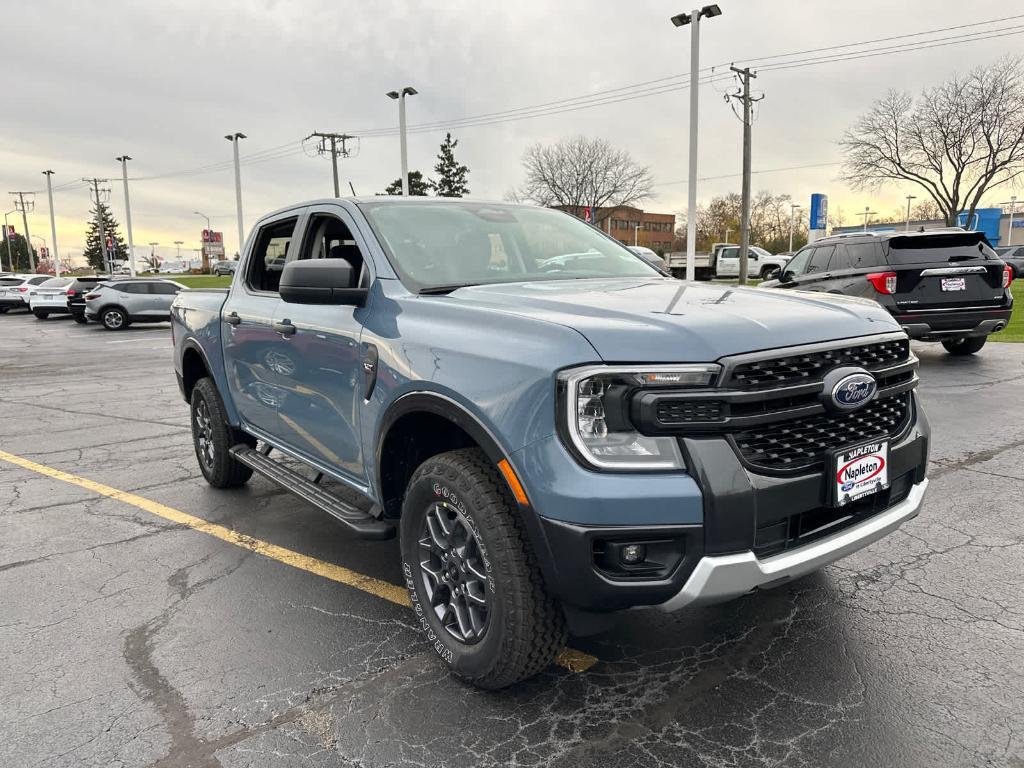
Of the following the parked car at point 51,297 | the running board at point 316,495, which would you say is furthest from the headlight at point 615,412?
the parked car at point 51,297

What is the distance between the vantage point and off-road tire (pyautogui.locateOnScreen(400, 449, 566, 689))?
2.43 m

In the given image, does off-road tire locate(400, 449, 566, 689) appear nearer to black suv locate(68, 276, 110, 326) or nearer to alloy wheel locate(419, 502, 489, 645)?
alloy wheel locate(419, 502, 489, 645)

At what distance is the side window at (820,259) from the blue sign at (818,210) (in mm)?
27430

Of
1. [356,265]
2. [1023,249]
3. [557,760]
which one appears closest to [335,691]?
[557,760]

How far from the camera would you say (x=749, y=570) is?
2256 mm

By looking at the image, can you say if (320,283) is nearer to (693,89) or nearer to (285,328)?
(285,328)

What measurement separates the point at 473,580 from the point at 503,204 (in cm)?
236

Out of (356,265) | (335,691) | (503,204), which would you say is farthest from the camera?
(503,204)

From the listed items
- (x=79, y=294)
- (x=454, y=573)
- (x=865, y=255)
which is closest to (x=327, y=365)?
(x=454, y=573)

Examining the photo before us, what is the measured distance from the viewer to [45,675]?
2941 mm

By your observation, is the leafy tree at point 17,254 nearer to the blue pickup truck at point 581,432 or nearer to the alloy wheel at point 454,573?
the blue pickup truck at point 581,432

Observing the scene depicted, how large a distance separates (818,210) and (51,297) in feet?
111

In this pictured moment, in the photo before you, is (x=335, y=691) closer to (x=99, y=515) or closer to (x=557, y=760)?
(x=557, y=760)

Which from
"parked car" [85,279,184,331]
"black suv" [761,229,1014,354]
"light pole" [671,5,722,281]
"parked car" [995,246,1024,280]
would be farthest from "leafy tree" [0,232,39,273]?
"black suv" [761,229,1014,354]
